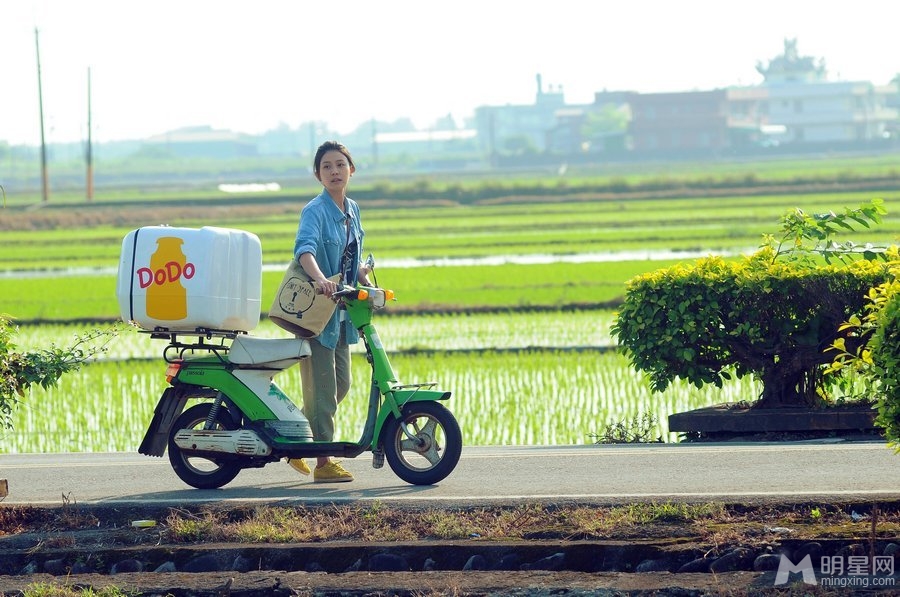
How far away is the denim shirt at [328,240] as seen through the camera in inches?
268

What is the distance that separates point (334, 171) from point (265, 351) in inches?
38.6

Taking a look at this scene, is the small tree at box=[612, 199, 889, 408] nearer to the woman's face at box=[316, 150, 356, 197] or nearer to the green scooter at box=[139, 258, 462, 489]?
the green scooter at box=[139, 258, 462, 489]

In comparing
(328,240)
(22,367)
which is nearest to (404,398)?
(328,240)

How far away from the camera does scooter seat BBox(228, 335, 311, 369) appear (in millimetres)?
6770

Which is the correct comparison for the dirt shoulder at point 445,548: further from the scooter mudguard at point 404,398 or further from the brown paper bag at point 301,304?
the brown paper bag at point 301,304

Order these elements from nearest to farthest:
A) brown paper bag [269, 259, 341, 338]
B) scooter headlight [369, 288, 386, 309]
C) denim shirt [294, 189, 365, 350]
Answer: scooter headlight [369, 288, 386, 309]
brown paper bag [269, 259, 341, 338]
denim shirt [294, 189, 365, 350]

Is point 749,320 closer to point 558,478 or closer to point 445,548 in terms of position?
point 558,478

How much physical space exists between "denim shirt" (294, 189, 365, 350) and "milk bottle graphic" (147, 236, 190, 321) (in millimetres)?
606

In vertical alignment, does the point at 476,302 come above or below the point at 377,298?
below

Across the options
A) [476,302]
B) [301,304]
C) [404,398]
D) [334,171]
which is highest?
[334,171]

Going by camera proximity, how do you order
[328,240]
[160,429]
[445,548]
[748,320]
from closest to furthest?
[445,548]
[160,429]
[328,240]
[748,320]

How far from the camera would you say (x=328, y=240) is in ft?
22.7

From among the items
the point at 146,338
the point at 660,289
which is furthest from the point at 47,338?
the point at 660,289

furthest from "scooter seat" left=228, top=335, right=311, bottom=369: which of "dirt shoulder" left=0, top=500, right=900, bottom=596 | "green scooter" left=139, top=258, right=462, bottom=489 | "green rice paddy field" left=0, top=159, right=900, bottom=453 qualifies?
"green rice paddy field" left=0, top=159, right=900, bottom=453
